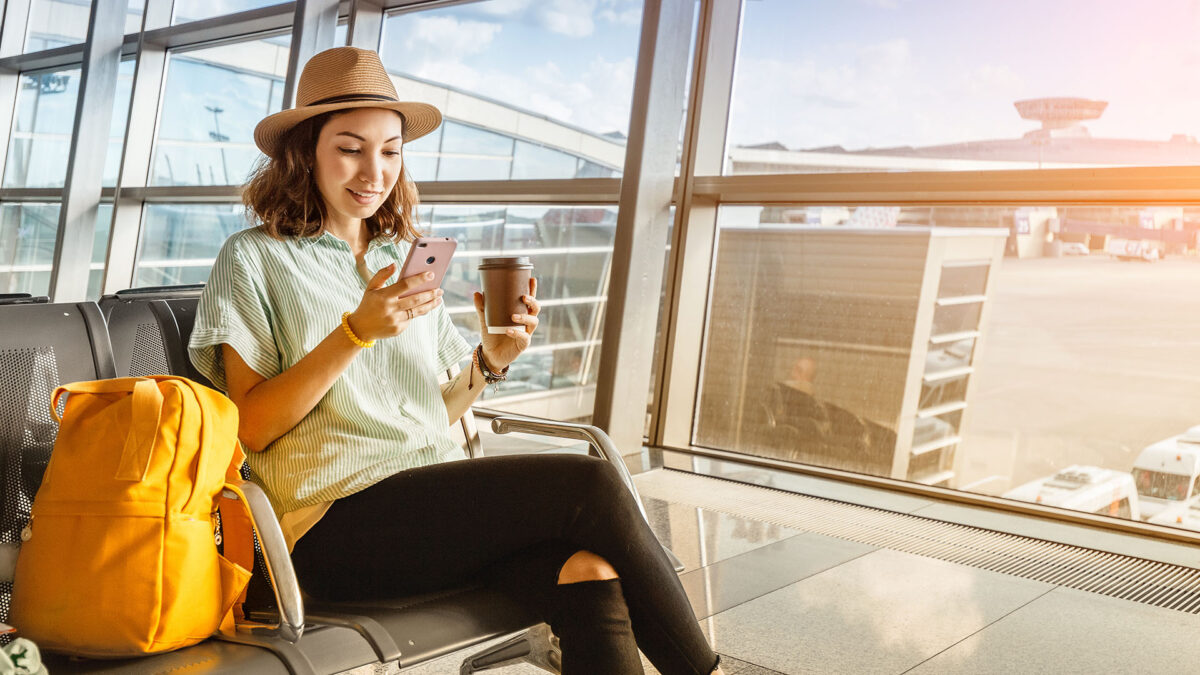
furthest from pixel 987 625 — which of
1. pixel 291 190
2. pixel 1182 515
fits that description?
pixel 291 190

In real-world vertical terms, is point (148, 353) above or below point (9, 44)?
below

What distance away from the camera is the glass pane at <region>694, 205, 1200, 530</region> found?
11.6 feet

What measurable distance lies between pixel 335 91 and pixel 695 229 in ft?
9.63

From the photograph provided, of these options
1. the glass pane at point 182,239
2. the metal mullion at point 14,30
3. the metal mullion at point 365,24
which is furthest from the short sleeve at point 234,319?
the metal mullion at point 14,30

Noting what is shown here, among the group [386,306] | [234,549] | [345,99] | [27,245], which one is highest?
[27,245]

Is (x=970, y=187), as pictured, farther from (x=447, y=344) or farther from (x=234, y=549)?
(x=234, y=549)

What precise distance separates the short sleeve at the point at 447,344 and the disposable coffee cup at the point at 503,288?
0.32 meters

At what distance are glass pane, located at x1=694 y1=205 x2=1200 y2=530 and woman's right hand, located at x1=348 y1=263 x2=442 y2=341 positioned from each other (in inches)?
118

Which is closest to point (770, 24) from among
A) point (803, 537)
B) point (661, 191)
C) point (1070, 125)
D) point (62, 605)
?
point (661, 191)

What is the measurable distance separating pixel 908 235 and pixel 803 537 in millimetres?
1463

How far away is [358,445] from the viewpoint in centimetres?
154

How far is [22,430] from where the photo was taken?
1.40 metres

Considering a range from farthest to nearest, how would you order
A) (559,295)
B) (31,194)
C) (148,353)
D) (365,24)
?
1. (31,194)
2. (365,24)
3. (559,295)
4. (148,353)

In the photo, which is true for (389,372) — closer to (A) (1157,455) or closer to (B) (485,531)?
(B) (485,531)
